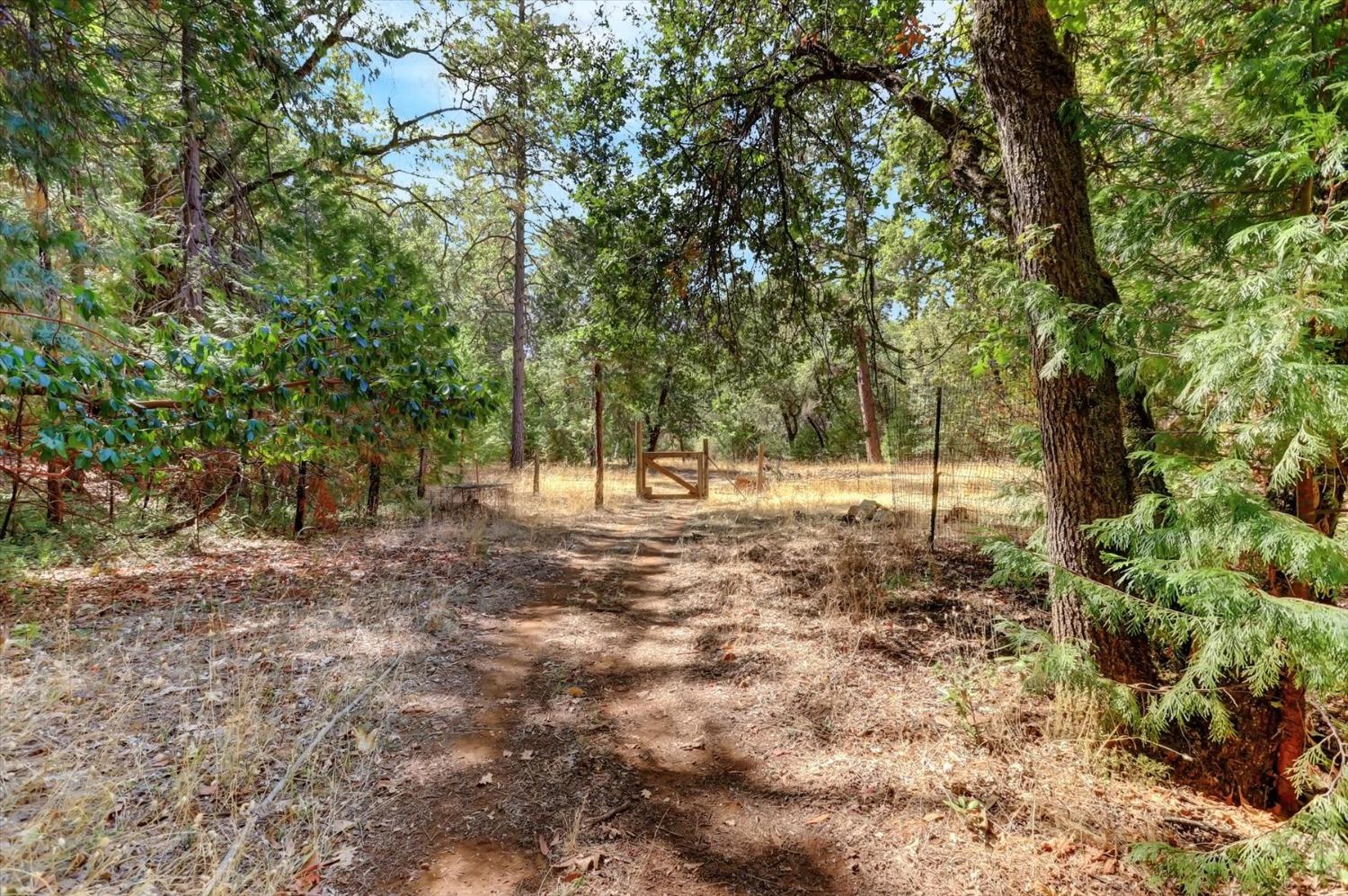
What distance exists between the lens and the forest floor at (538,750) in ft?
7.16

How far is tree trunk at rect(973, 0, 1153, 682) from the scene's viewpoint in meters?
3.13

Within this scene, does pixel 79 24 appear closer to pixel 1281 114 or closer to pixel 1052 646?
pixel 1281 114

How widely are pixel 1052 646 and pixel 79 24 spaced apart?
7979 mm

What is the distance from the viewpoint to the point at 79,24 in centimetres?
422

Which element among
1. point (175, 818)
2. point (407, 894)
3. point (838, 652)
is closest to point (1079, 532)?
point (838, 652)

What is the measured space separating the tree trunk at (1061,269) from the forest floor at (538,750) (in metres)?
0.87

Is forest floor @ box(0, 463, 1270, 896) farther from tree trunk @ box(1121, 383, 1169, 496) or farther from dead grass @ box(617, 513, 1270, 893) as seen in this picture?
tree trunk @ box(1121, 383, 1169, 496)

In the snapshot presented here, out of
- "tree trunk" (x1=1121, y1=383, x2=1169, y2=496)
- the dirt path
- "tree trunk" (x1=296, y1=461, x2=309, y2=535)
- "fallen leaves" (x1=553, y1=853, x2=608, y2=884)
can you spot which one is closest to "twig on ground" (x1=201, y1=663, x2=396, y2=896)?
the dirt path

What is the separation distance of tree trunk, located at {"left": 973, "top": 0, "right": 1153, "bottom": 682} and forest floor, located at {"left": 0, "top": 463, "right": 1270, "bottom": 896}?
875 mm

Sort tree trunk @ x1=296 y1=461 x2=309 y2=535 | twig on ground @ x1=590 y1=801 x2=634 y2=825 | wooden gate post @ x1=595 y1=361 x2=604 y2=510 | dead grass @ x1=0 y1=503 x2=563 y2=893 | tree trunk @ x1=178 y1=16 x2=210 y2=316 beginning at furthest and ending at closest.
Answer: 1. wooden gate post @ x1=595 y1=361 x2=604 y2=510
2. tree trunk @ x1=296 y1=461 x2=309 y2=535
3. tree trunk @ x1=178 y1=16 x2=210 y2=316
4. twig on ground @ x1=590 y1=801 x2=634 y2=825
5. dead grass @ x1=0 y1=503 x2=563 y2=893

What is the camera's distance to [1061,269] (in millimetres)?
3131

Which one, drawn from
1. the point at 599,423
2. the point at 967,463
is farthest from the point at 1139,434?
the point at 599,423

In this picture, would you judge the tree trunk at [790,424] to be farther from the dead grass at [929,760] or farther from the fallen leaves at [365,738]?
the fallen leaves at [365,738]

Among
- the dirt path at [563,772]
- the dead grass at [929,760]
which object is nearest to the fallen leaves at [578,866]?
the dirt path at [563,772]
